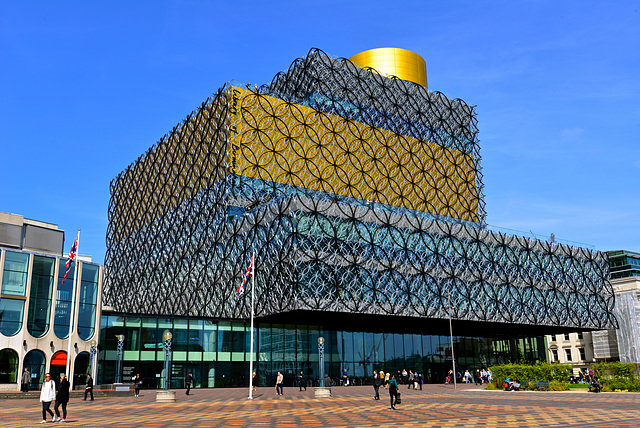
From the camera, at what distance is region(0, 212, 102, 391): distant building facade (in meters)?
47.8

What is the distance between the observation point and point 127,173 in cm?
10788

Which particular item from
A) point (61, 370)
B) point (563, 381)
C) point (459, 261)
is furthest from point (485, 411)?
point (459, 261)

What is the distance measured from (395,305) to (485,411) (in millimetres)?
38125

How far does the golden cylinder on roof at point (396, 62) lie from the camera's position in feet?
340

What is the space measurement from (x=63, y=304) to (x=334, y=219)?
27.9 meters

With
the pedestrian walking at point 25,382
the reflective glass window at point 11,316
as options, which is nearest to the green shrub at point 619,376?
the pedestrian walking at point 25,382

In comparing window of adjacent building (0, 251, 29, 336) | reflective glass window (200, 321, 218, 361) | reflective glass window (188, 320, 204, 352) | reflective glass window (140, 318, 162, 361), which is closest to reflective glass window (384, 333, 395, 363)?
reflective glass window (200, 321, 218, 361)

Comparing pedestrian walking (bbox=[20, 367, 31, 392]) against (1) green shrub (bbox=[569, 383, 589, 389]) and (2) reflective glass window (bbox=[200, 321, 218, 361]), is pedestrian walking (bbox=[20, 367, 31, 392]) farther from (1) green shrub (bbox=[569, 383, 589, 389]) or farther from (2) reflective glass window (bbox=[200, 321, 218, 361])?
(1) green shrub (bbox=[569, 383, 589, 389])

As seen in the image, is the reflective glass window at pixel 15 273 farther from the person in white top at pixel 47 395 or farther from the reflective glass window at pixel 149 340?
the person in white top at pixel 47 395

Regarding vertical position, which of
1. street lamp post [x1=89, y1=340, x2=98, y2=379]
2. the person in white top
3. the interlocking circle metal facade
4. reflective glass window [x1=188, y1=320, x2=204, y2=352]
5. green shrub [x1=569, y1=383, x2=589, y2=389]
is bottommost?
green shrub [x1=569, y1=383, x2=589, y2=389]

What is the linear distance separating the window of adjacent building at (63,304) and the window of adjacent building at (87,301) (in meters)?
1.09

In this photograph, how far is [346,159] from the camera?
8306 centimetres

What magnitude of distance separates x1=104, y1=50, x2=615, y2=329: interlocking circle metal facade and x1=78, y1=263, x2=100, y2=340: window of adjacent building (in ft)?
56.4

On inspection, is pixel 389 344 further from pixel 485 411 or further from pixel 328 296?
pixel 485 411
